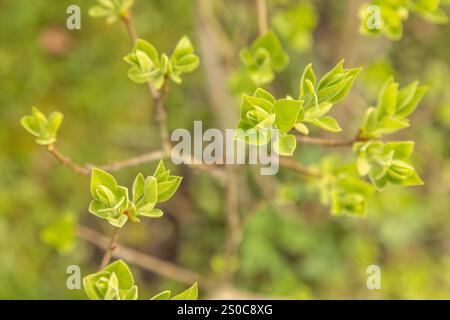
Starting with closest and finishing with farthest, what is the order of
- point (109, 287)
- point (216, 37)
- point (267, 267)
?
point (109, 287) → point (216, 37) → point (267, 267)

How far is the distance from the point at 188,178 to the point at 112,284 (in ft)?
4.55

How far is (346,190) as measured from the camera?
917 mm

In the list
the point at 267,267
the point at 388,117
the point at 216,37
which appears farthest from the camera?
the point at 267,267

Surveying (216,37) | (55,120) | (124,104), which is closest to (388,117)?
(55,120)

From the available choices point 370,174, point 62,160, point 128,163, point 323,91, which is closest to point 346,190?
point 370,174

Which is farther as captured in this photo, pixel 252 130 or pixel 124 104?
pixel 124 104

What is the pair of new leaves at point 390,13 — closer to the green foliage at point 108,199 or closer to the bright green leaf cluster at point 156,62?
the bright green leaf cluster at point 156,62

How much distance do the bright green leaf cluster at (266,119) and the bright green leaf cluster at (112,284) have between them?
0.24 metres

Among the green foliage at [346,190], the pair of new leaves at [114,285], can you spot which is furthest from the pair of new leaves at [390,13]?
the pair of new leaves at [114,285]

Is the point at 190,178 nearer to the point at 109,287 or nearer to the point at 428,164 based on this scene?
the point at 428,164

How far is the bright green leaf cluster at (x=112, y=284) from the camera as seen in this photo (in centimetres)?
68

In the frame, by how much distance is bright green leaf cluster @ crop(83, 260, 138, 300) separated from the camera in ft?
2.24

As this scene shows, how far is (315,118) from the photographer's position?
0.71 m
